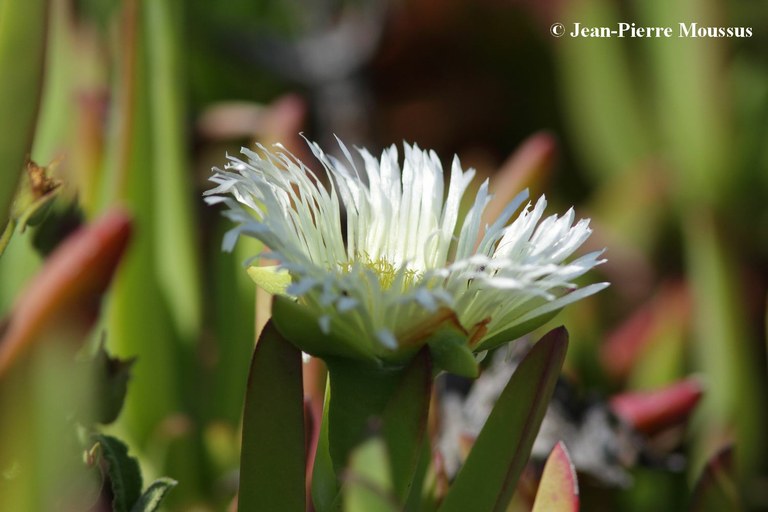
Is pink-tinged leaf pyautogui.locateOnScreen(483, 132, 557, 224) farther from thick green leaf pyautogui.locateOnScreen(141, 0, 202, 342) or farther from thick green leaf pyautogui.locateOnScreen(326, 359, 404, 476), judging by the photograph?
thick green leaf pyautogui.locateOnScreen(326, 359, 404, 476)

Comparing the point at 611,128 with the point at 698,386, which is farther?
the point at 611,128

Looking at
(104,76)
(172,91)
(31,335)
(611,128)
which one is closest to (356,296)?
(31,335)

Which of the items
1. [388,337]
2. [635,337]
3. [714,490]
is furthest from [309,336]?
[635,337]

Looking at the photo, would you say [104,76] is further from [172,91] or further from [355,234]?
[355,234]

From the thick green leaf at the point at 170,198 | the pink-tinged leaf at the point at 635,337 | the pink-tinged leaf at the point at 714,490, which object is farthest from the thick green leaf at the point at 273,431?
the pink-tinged leaf at the point at 635,337

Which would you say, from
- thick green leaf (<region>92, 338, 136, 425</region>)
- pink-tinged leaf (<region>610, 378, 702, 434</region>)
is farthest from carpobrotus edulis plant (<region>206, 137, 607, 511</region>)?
pink-tinged leaf (<region>610, 378, 702, 434</region>)

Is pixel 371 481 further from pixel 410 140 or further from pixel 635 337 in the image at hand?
pixel 410 140

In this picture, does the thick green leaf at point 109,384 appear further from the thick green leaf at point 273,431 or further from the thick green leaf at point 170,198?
the thick green leaf at point 170,198
